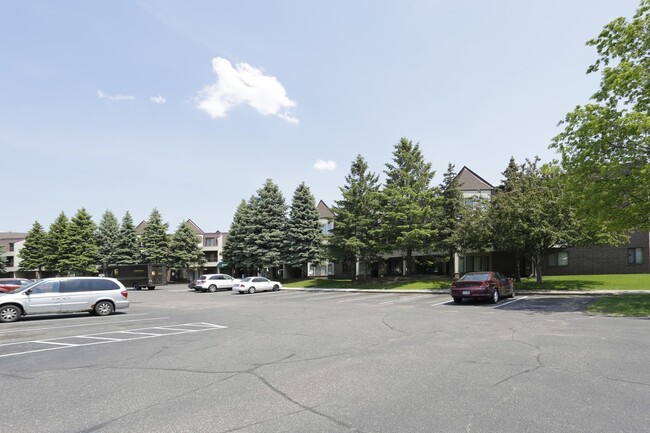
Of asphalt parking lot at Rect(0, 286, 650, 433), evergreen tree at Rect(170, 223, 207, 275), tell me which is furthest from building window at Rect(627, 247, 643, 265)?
evergreen tree at Rect(170, 223, 207, 275)

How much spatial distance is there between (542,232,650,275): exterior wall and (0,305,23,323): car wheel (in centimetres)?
3883

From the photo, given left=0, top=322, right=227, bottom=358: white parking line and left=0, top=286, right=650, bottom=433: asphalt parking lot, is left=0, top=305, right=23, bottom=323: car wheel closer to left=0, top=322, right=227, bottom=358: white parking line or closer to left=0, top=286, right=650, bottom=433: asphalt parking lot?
left=0, top=286, right=650, bottom=433: asphalt parking lot

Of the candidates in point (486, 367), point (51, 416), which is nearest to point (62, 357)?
point (51, 416)

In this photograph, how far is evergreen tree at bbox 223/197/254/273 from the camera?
179 ft

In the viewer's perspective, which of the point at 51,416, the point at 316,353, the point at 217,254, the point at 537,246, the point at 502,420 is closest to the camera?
the point at 502,420

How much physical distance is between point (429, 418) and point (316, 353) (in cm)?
412

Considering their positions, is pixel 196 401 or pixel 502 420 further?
pixel 196 401

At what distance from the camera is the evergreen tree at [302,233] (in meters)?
48.2

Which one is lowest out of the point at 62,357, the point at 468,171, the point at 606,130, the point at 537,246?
the point at 62,357

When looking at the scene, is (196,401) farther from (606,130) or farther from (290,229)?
(290,229)

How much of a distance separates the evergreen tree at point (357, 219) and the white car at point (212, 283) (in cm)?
1102

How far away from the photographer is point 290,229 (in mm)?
48812

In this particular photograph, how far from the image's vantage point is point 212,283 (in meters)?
41.8

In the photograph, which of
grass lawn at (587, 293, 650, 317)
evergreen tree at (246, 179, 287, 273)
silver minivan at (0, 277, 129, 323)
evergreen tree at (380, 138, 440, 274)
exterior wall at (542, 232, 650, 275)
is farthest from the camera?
evergreen tree at (246, 179, 287, 273)
